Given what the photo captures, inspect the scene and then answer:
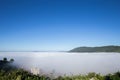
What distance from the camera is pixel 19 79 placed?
47.6 meters

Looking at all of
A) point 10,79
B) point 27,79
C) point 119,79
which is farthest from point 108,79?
point 10,79

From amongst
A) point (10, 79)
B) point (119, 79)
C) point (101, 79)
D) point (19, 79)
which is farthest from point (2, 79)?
point (119, 79)

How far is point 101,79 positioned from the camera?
4441cm

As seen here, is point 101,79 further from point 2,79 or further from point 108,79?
point 2,79

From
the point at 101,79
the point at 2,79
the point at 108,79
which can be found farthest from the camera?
the point at 2,79

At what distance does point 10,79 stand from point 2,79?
3.11m

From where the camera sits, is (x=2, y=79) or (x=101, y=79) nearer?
(x=101, y=79)

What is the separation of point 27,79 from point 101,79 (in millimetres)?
17095

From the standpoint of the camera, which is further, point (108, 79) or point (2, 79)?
point (2, 79)

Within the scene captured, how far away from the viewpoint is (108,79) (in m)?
47.4

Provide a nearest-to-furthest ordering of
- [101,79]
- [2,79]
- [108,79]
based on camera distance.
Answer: [101,79] < [108,79] < [2,79]

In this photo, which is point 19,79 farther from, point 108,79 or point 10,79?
point 108,79

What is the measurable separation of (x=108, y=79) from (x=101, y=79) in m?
3.80

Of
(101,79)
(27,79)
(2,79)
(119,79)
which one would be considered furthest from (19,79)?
(119,79)
